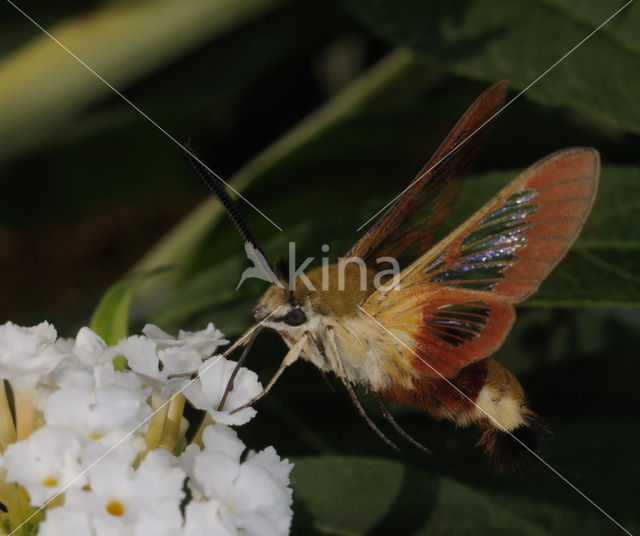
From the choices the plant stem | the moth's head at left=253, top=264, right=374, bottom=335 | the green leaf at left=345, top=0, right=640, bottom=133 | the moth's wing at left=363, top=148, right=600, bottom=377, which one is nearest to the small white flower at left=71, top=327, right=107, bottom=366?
the plant stem

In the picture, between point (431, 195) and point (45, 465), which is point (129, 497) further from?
point (431, 195)

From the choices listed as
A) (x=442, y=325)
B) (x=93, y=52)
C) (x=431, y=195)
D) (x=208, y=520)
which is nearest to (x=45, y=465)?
(x=208, y=520)

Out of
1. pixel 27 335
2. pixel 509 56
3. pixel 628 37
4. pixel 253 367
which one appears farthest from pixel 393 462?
pixel 628 37

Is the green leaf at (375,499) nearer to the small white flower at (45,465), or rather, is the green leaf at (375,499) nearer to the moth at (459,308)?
the moth at (459,308)

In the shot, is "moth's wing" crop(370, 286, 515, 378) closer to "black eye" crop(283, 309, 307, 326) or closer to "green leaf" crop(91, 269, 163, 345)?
"black eye" crop(283, 309, 307, 326)

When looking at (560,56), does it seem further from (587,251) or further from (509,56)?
(587,251)

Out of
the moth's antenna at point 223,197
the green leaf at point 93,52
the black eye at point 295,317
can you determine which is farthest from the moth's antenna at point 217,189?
the green leaf at point 93,52
